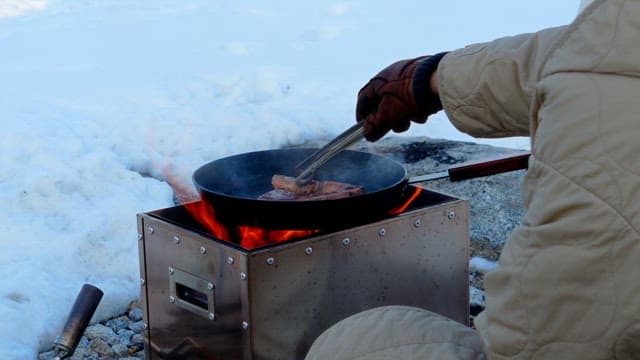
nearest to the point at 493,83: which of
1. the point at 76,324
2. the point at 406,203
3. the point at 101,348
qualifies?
the point at 406,203

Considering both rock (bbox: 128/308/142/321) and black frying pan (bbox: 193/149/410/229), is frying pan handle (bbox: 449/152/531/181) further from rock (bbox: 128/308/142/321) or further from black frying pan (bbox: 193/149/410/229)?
rock (bbox: 128/308/142/321)

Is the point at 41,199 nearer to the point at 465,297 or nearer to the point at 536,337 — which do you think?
the point at 465,297

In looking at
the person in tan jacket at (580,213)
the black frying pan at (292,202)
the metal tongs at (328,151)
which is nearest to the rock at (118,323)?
the black frying pan at (292,202)

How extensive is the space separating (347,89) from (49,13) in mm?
4360

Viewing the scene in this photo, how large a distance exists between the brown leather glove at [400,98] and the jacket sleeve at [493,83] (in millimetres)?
95

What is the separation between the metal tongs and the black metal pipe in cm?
83

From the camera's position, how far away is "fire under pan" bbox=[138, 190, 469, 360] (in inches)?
95.0

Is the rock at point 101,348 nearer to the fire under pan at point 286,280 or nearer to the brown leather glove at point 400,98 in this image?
the fire under pan at point 286,280

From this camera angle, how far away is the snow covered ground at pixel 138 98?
3824 millimetres

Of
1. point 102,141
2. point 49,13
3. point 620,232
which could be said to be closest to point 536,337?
point 620,232

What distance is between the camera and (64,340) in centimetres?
280

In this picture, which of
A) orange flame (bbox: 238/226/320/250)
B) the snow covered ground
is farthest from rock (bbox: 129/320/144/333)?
orange flame (bbox: 238/226/320/250)

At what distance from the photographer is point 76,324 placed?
111 inches

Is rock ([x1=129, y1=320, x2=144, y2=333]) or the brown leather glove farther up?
the brown leather glove
